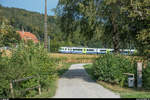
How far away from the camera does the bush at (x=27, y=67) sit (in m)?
10.2

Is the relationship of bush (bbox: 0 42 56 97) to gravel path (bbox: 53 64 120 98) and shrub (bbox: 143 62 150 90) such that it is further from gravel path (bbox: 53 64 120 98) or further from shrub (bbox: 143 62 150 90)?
shrub (bbox: 143 62 150 90)

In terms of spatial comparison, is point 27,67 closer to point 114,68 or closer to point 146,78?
point 114,68

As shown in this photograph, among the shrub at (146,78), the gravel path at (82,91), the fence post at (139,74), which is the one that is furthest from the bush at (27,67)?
the shrub at (146,78)

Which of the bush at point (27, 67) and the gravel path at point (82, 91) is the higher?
the bush at point (27, 67)

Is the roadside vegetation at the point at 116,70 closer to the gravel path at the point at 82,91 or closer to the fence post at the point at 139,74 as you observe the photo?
the fence post at the point at 139,74

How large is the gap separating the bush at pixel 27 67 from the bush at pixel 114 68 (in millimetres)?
3344

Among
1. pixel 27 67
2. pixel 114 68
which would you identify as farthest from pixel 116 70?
pixel 27 67

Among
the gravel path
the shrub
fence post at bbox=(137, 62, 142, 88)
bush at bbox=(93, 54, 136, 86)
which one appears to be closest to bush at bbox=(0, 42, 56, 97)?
the gravel path

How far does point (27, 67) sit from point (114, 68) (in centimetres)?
561

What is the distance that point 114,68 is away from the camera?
1334cm

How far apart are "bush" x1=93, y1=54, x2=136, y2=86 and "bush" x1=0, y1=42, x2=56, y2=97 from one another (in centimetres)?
334

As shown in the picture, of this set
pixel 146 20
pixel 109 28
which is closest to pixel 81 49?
pixel 109 28

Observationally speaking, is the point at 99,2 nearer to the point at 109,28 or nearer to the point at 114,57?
the point at 109,28

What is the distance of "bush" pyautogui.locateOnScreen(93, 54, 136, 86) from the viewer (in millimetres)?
13297
